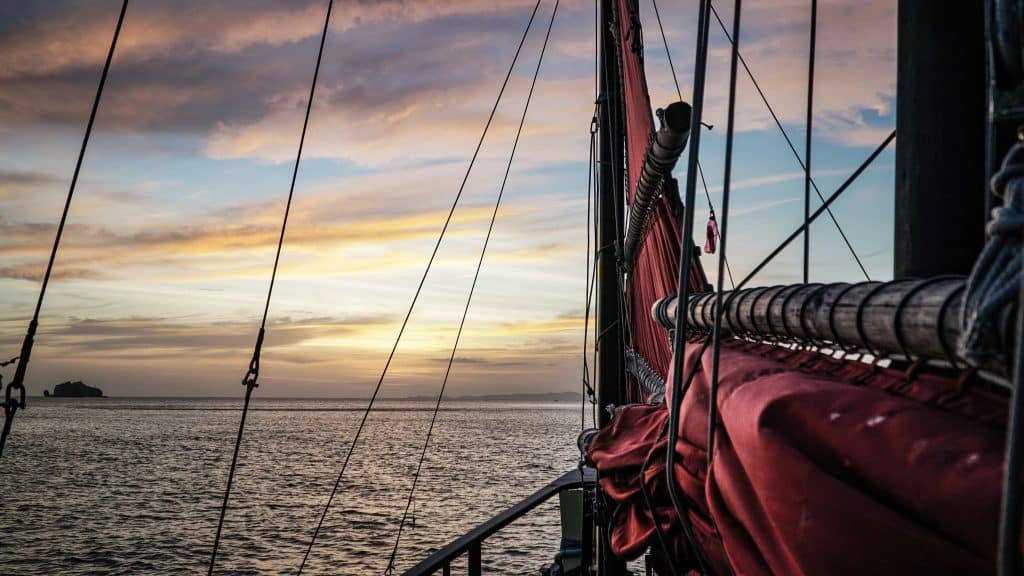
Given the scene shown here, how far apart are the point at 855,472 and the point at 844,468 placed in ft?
0.08

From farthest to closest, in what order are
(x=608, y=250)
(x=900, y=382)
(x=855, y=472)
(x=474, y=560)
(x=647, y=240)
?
(x=608, y=250)
(x=647, y=240)
(x=474, y=560)
(x=900, y=382)
(x=855, y=472)

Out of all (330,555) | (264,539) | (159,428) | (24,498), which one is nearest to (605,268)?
(330,555)

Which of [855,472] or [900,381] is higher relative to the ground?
[900,381]

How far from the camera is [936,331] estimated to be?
1.07 metres

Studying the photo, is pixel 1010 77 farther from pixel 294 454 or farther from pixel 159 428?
pixel 159 428

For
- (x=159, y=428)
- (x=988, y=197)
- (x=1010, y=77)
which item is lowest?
(x=159, y=428)

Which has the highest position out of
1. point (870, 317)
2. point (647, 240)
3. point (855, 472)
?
point (647, 240)

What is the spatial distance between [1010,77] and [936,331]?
0.37 meters

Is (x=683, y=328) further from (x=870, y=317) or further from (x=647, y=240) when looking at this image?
(x=647, y=240)

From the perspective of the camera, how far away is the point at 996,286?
913 mm

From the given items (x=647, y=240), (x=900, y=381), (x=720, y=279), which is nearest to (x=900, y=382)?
(x=900, y=381)

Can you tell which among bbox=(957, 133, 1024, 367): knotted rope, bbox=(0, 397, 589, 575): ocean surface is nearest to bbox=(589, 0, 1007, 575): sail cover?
bbox=(957, 133, 1024, 367): knotted rope

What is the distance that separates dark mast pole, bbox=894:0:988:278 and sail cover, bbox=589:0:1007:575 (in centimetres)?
26

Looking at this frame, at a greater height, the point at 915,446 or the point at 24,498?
the point at 915,446
